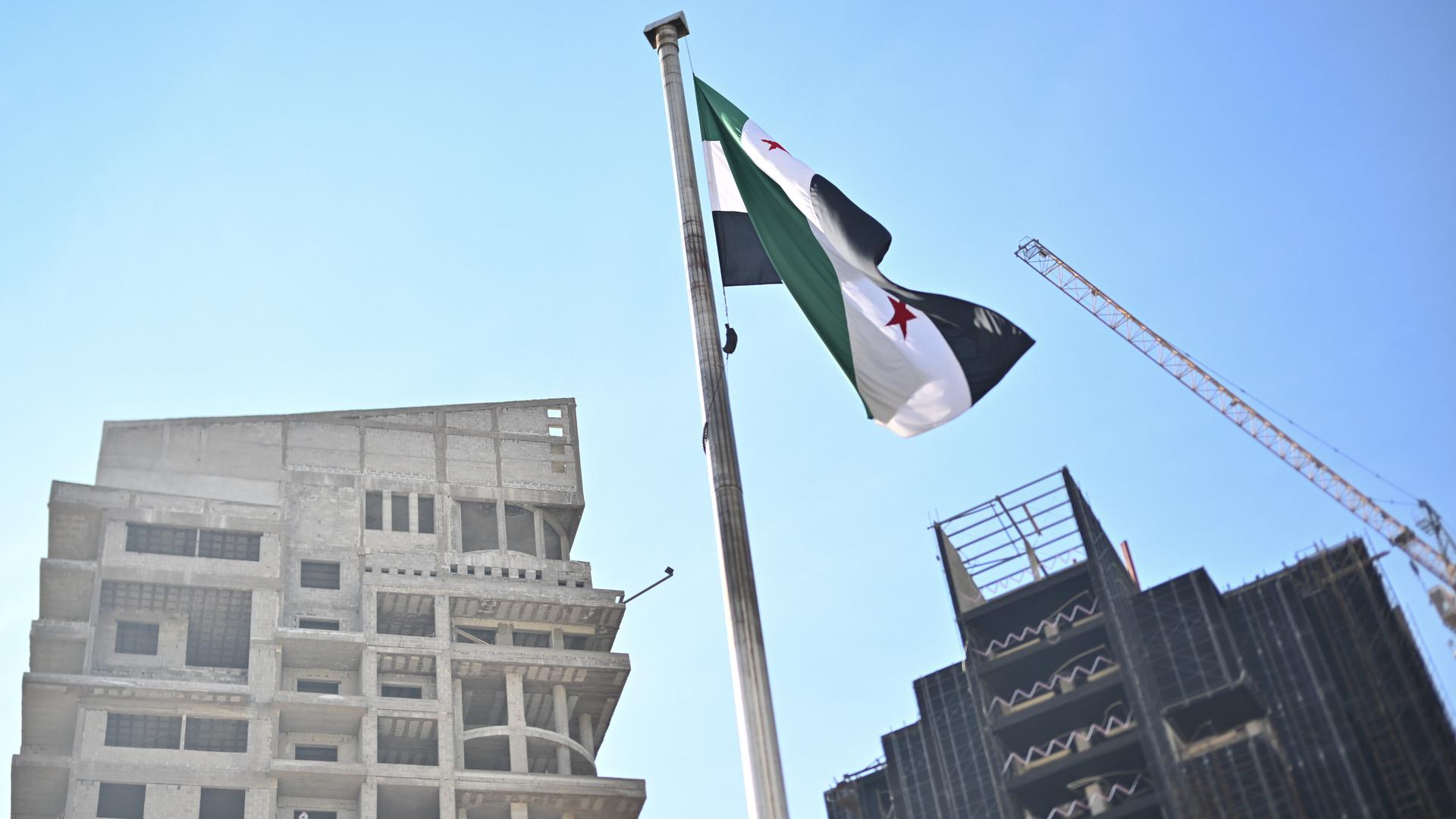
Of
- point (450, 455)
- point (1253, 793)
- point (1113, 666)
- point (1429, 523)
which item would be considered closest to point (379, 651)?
point (450, 455)

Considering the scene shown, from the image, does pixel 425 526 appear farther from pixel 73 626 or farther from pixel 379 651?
pixel 73 626

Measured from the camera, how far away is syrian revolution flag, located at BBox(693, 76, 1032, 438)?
2491 centimetres

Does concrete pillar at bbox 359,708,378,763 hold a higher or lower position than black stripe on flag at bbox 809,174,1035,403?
higher

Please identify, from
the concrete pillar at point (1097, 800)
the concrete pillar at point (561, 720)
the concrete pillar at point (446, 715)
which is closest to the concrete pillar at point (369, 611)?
the concrete pillar at point (446, 715)

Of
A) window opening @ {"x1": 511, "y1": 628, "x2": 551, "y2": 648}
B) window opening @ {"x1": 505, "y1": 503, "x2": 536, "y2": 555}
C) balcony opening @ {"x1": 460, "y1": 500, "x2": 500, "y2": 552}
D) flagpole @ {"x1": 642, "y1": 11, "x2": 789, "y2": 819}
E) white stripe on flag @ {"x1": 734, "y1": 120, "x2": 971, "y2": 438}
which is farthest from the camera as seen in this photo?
window opening @ {"x1": 505, "y1": 503, "x2": 536, "y2": 555}

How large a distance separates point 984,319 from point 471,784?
69.0 m

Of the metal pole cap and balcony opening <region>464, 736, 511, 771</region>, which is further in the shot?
balcony opening <region>464, 736, 511, 771</region>

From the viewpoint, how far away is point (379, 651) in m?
93.0

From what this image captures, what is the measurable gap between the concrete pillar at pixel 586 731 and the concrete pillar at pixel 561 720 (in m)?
0.83

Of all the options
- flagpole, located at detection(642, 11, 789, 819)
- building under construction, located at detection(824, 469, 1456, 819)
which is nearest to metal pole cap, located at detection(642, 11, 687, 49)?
flagpole, located at detection(642, 11, 789, 819)

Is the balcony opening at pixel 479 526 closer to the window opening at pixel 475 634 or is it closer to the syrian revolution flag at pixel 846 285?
the window opening at pixel 475 634

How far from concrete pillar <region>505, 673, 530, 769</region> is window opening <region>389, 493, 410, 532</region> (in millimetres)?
12691

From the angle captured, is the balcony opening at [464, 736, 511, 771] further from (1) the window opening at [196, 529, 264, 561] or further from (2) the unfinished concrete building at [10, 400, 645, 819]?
(1) the window opening at [196, 529, 264, 561]

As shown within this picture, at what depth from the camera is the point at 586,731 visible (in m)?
97.7
